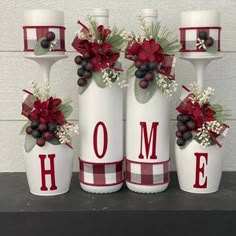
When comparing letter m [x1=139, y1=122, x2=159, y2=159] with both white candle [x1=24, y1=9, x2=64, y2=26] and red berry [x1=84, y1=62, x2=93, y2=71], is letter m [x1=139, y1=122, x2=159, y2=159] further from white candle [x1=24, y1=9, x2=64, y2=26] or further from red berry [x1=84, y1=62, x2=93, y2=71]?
white candle [x1=24, y1=9, x2=64, y2=26]

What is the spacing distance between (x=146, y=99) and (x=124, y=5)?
11.5 inches

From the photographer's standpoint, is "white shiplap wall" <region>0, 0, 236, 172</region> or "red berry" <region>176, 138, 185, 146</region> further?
"white shiplap wall" <region>0, 0, 236, 172</region>

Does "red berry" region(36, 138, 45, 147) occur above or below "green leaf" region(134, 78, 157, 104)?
below

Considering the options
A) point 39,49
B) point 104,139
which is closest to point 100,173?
point 104,139

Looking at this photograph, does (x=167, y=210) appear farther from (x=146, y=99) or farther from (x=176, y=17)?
(x=176, y=17)

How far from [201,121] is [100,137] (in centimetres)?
21

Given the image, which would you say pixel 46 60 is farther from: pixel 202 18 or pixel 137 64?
pixel 202 18

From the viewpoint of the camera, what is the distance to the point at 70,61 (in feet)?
3.48

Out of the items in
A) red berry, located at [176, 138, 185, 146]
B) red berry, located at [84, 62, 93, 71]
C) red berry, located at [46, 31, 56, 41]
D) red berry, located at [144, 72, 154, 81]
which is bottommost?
red berry, located at [176, 138, 185, 146]

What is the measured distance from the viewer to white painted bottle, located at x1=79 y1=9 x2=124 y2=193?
2.89 feet

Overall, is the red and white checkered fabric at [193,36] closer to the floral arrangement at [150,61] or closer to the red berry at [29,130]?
the floral arrangement at [150,61]

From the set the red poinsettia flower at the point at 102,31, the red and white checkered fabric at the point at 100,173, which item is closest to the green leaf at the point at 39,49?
the red poinsettia flower at the point at 102,31

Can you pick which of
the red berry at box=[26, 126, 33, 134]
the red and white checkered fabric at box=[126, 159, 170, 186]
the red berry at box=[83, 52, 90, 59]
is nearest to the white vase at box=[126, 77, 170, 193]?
the red and white checkered fabric at box=[126, 159, 170, 186]

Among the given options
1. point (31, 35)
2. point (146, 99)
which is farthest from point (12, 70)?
point (146, 99)
